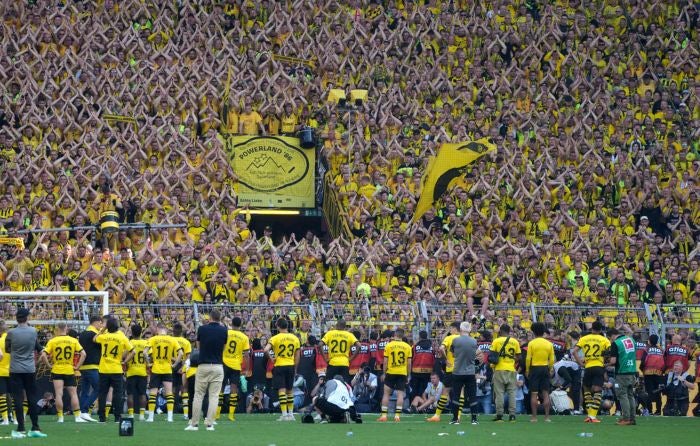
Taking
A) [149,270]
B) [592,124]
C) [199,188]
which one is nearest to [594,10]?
[592,124]

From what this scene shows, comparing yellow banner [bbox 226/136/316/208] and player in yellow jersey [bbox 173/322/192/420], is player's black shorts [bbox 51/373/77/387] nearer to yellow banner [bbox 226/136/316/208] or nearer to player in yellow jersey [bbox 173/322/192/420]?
player in yellow jersey [bbox 173/322/192/420]

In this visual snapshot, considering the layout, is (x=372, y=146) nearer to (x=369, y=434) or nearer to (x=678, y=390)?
(x=678, y=390)

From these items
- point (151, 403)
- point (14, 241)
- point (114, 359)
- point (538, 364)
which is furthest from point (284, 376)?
point (14, 241)

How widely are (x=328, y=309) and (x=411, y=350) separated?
337 cm

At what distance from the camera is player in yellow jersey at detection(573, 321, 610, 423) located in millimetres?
22422

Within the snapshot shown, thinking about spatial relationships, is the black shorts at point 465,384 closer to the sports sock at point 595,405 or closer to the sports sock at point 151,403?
the sports sock at point 595,405

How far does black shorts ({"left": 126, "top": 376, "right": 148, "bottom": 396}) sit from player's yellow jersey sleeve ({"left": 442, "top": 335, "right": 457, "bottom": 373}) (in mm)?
5024

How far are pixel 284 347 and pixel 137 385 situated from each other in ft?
8.23

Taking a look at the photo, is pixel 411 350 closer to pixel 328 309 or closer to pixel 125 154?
pixel 328 309

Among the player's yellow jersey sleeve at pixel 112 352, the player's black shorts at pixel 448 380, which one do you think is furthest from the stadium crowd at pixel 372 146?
the player's yellow jersey sleeve at pixel 112 352

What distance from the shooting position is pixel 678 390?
2556 cm

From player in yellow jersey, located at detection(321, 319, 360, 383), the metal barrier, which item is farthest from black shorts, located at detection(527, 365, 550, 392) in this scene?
the metal barrier

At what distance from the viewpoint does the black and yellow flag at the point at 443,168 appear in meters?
31.7

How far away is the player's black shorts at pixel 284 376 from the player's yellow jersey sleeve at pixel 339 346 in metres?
0.73
